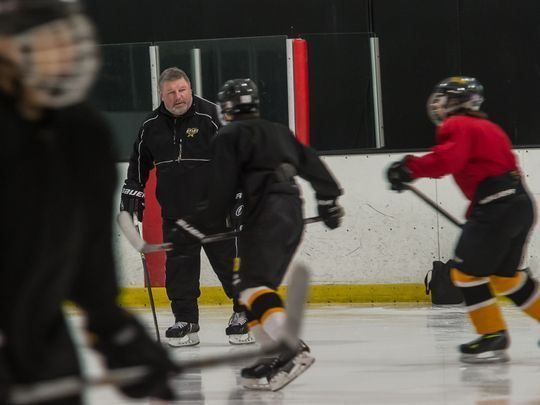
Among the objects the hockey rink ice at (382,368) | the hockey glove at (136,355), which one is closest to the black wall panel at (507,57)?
the hockey rink ice at (382,368)

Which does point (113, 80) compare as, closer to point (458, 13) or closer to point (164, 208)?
point (164, 208)

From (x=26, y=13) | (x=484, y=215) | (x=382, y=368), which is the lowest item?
(x=382, y=368)

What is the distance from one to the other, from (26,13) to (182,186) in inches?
156

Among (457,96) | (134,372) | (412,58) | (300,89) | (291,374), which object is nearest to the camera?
(134,372)

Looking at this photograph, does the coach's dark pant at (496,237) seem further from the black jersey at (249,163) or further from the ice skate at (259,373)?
the ice skate at (259,373)

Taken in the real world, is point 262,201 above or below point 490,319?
above

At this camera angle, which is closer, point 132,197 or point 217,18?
point 132,197

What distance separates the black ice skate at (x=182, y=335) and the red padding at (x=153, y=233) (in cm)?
195

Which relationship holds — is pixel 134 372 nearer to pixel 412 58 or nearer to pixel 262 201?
pixel 262 201

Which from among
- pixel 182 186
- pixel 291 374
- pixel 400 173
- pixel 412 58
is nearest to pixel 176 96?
pixel 182 186

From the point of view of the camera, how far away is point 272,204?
4172 mm

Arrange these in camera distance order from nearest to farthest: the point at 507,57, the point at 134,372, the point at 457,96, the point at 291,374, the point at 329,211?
the point at 134,372, the point at 291,374, the point at 329,211, the point at 457,96, the point at 507,57

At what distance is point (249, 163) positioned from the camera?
420 cm

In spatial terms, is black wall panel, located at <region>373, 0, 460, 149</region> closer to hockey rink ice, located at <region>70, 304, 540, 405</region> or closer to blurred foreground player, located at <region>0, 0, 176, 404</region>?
hockey rink ice, located at <region>70, 304, 540, 405</region>
